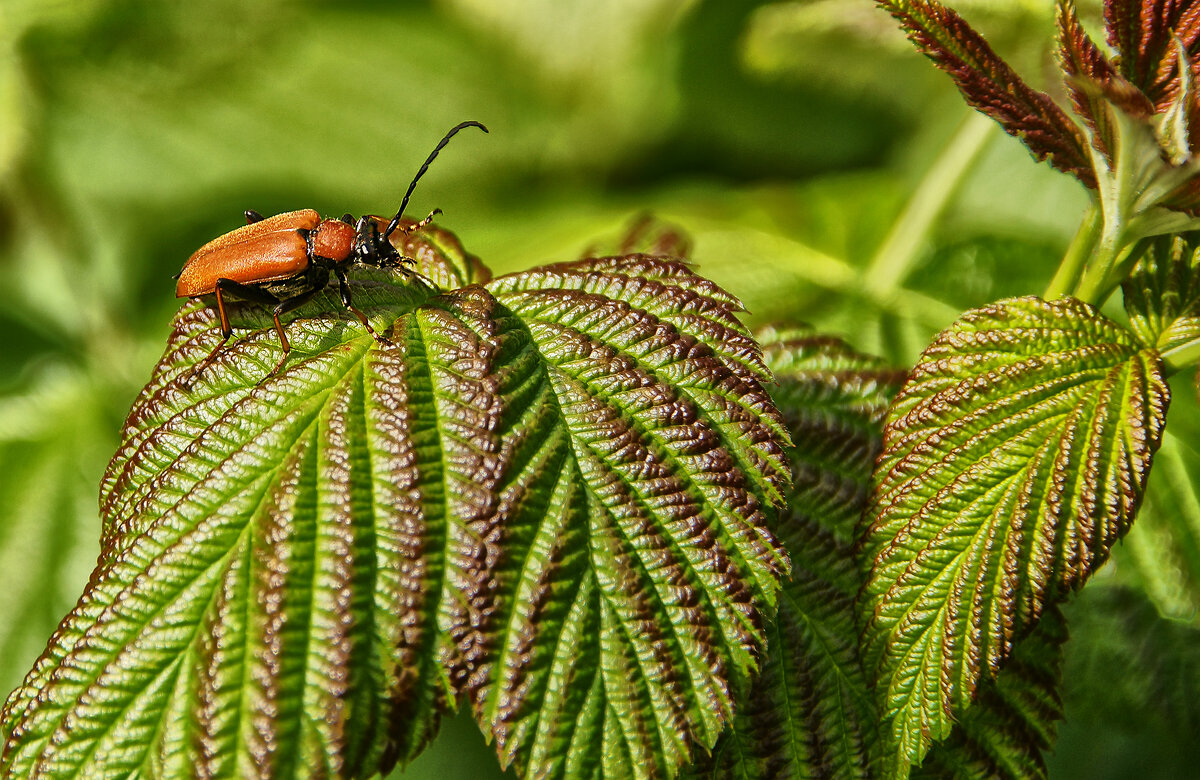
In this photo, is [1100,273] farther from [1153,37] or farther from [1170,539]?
[1170,539]

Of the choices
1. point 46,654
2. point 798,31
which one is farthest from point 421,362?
point 798,31

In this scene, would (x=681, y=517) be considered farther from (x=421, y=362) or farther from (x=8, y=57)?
(x=8, y=57)

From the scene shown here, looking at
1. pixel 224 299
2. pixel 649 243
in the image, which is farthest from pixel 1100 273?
pixel 224 299

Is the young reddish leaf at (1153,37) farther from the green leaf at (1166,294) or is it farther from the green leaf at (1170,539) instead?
the green leaf at (1170,539)

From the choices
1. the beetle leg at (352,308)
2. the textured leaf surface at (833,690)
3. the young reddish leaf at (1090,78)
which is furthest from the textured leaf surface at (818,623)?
the beetle leg at (352,308)

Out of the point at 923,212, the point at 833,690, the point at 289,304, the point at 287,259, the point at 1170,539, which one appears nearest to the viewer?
the point at 833,690

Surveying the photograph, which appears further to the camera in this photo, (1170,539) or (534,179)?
(534,179)
